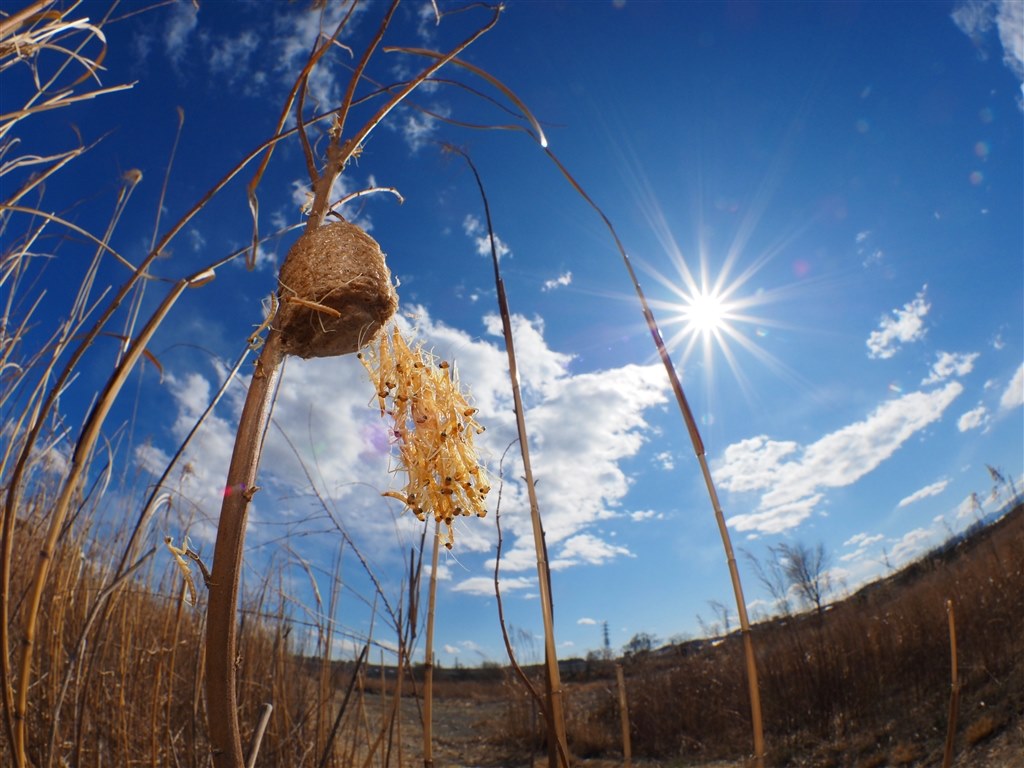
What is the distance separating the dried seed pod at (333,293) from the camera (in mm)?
822

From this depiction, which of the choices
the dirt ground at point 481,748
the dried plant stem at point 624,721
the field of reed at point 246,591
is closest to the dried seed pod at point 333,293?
the field of reed at point 246,591

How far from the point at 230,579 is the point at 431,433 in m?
0.39

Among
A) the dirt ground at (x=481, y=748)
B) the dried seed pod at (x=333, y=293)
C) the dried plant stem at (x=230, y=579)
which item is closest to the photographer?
the dried plant stem at (x=230, y=579)

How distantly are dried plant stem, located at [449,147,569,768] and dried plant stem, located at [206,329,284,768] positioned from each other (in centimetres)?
32

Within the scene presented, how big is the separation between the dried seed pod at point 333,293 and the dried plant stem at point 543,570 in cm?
19

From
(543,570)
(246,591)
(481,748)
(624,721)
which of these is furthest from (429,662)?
(481,748)

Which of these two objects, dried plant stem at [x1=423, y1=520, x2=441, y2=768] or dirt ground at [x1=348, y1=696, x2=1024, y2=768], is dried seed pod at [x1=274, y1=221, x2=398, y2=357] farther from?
dirt ground at [x1=348, y1=696, x2=1024, y2=768]

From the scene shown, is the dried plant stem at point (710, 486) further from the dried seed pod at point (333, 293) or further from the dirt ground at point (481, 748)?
the dirt ground at point (481, 748)

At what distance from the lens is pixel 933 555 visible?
20.4 metres

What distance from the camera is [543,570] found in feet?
2.58

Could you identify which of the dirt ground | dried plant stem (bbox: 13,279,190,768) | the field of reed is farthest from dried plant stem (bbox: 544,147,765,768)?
the dirt ground

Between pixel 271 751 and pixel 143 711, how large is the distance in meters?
0.56

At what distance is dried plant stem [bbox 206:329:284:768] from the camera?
581 mm

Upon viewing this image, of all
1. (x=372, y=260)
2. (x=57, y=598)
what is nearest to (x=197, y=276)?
(x=372, y=260)
